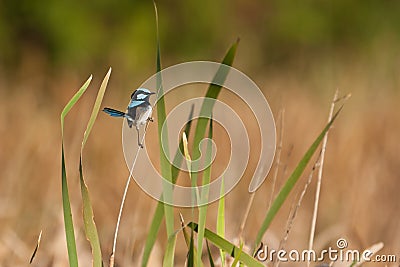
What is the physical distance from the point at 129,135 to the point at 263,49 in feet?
18.5

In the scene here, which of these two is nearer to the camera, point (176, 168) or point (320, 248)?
point (176, 168)

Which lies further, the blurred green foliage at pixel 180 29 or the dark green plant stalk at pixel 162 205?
the blurred green foliage at pixel 180 29

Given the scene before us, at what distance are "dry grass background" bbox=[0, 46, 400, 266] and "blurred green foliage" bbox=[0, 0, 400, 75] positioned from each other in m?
1.83

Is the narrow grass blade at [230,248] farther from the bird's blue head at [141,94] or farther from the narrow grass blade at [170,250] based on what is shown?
the bird's blue head at [141,94]

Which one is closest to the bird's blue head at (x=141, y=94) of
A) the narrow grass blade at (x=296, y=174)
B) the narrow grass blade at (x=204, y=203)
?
the narrow grass blade at (x=204, y=203)

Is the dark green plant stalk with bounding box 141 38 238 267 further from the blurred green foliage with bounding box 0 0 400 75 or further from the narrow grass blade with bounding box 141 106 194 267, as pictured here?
the blurred green foliage with bounding box 0 0 400 75

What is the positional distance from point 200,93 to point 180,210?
2.03m

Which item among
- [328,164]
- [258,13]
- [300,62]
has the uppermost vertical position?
[258,13]

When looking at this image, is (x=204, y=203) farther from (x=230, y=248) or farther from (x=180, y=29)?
(x=180, y=29)

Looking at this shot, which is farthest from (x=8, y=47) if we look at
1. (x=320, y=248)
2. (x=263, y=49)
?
(x=320, y=248)

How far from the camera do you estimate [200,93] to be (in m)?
4.23

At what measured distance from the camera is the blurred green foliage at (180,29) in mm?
6180

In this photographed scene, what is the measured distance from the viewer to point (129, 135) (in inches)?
48.0

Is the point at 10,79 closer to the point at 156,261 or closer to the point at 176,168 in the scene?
the point at 156,261
